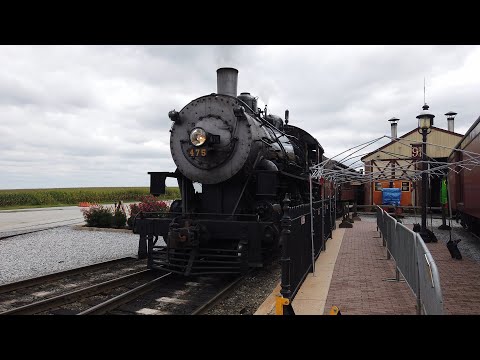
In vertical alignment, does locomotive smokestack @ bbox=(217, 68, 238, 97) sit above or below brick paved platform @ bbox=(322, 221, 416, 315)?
above

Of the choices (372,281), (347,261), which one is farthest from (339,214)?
(372,281)

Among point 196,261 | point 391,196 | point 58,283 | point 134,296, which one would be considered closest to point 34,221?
point 58,283

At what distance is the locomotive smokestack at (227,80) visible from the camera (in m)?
8.88

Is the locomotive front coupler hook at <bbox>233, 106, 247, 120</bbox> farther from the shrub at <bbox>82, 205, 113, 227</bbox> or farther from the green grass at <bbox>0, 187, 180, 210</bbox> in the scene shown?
the green grass at <bbox>0, 187, 180, 210</bbox>

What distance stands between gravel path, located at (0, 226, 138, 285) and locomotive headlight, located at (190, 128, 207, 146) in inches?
177

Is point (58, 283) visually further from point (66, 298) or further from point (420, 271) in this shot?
point (420, 271)

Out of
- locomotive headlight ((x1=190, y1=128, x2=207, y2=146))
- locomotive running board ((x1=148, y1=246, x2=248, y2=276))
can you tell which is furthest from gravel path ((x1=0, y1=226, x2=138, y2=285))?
locomotive headlight ((x1=190, y1=128, x2=207, y2=146))

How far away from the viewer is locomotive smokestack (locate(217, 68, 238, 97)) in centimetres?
888

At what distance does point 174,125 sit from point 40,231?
421 inches

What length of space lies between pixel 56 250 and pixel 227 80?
7.31m

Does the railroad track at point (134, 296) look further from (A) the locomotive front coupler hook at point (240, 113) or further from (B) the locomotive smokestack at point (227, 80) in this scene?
(B) the locomotive smokestack at point (227, 80)

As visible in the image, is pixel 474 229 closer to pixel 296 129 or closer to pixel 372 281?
pixel 296 129

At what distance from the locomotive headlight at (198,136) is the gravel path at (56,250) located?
4.51m

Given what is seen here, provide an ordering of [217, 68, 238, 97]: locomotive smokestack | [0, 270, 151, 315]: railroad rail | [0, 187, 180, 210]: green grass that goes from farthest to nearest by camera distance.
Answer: [0, 187, 180, 210]: green grass
[217, 68, 238, 97]: locomotive smokestack
[0, 270, 151, 315]: railroad rail
